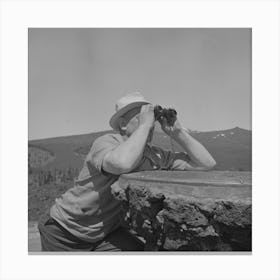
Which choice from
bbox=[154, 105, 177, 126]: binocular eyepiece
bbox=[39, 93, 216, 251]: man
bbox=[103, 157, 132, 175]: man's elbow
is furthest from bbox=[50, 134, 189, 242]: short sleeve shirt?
bbox=[154, 105, 177, 126]: binocular eyepiece

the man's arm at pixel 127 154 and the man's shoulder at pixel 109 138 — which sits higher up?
the man's shoulder at pixel 109 138

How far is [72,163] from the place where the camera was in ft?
12.9

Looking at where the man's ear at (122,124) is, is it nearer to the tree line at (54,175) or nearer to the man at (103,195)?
the man at (103,195)

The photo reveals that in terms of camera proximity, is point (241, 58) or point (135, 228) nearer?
point (135, 228)

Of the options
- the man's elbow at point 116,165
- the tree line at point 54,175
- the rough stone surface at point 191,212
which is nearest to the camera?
the rough stone surface at point 191,212

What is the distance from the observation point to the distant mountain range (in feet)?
11.1

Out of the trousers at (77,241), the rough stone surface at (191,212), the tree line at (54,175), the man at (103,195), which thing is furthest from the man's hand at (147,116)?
the tree line at (54,175)

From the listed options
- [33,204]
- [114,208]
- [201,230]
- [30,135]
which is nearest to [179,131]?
[114,208]

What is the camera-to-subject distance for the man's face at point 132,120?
2.48 meters

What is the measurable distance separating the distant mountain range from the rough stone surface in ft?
4.29

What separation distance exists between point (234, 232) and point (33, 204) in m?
2.24

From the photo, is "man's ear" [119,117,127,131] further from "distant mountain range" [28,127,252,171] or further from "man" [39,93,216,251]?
"distant mountain range" [28,127,252,171]

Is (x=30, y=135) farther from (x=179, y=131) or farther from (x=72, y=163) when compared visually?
(x=179, y=131)

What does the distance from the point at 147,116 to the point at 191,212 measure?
27.4 inches
